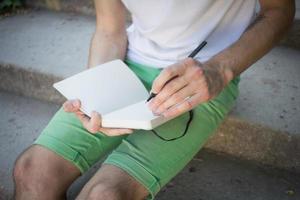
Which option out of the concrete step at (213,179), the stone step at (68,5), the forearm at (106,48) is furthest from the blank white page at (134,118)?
the stone step at (68,5)

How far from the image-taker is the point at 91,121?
1278mm

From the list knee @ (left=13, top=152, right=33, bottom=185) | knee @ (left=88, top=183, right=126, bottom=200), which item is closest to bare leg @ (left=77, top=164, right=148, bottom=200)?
knee @ (left=88, top=183, right=126, bottom=200)

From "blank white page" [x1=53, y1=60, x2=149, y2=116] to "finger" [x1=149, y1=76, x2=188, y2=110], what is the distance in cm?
22

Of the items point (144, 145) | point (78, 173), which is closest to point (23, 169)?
point (78, 173)

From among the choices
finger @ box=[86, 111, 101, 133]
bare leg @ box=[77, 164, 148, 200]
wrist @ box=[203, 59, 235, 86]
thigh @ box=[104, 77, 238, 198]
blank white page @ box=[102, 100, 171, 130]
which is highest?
wrist @ box=[203, 59, 235, 86]

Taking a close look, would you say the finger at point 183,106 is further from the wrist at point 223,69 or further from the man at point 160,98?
the wrist at point 223,69

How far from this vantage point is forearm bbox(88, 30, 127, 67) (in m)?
1.58

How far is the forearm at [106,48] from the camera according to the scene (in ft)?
5.18

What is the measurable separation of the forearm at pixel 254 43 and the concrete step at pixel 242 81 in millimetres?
450

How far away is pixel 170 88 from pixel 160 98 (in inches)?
1.6

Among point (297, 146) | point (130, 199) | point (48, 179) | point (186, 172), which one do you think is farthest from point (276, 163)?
point (48, 179)

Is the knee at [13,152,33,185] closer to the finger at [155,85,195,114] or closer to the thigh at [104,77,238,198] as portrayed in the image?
the thigh at [104,77,238,198]

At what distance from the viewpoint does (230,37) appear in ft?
4.85

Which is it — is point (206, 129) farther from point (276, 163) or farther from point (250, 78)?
point (250, 78)
